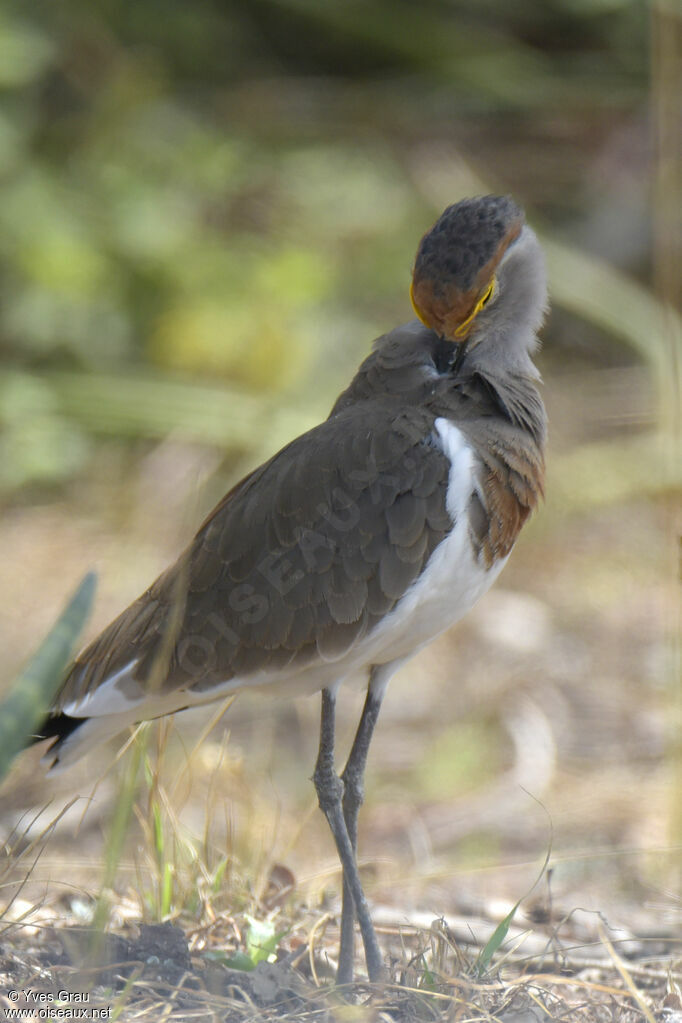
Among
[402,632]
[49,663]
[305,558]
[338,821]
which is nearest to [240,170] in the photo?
[305,558]

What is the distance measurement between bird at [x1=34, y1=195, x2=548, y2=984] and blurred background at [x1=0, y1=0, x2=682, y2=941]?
735 mm

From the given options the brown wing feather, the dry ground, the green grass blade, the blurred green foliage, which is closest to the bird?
the brown wing feather

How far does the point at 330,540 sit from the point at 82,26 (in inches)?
189

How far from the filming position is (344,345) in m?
5.88

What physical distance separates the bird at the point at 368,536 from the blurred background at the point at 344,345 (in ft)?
2.41

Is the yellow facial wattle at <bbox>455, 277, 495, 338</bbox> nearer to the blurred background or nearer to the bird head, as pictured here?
the bird head

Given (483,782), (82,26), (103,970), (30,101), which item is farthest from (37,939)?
(82,26)

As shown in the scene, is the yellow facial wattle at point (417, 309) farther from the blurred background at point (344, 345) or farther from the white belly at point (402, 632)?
the blurred background at point (344, 345)

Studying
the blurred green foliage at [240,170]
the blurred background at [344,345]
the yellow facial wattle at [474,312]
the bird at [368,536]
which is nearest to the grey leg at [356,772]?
the bird at [368,536]

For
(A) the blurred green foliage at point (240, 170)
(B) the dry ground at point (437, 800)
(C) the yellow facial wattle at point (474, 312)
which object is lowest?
(B) the dry ground at point (437, 800)

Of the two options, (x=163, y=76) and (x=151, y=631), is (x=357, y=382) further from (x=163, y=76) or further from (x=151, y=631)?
(x=163, y=76)

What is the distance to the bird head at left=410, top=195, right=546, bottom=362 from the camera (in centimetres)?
260

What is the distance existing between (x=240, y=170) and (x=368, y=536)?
14.5ft

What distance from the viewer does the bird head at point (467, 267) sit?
2.60 m
